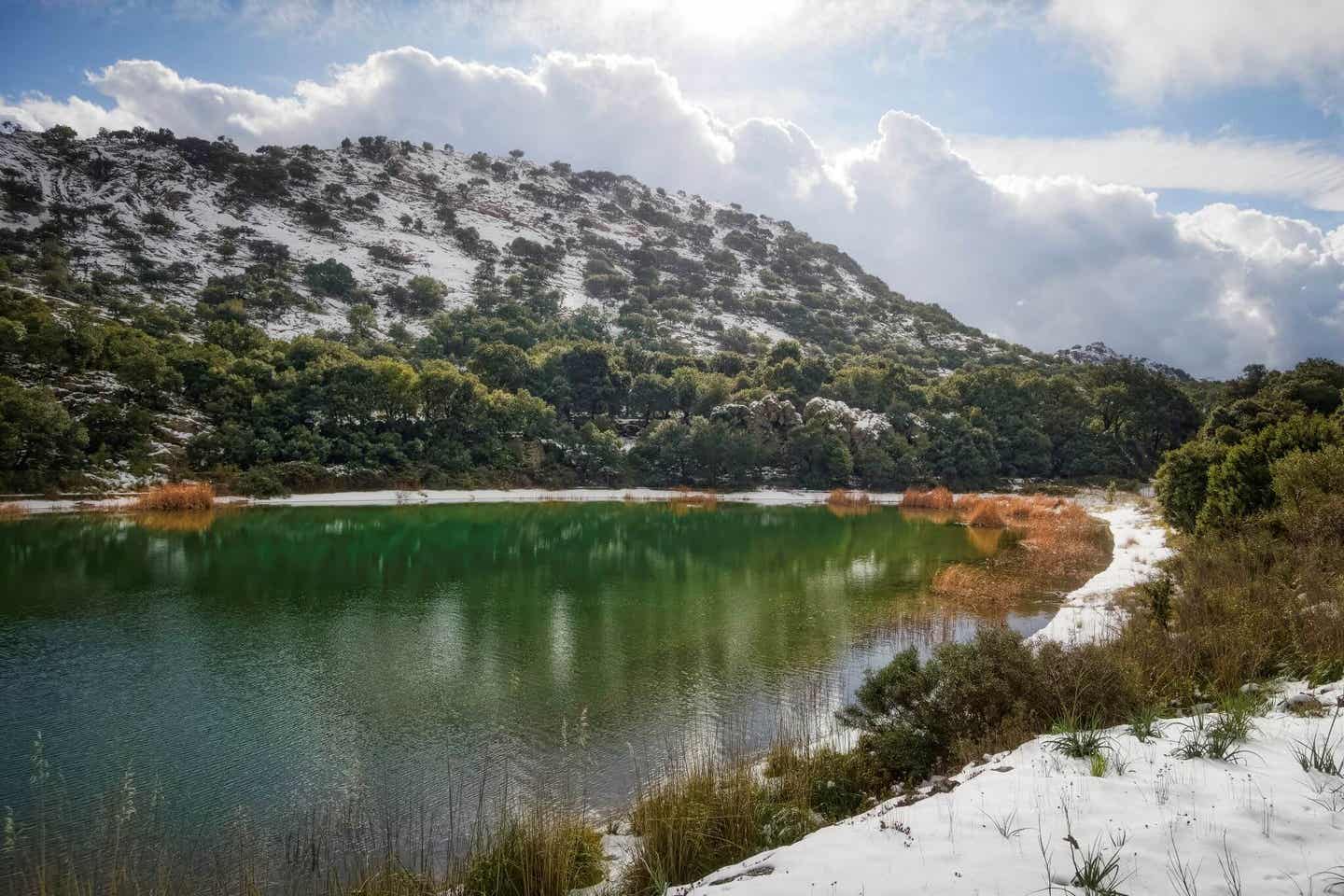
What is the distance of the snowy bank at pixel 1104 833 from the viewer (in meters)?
4.56

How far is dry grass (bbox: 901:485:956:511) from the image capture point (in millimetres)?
53906

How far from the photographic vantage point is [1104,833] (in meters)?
5.18

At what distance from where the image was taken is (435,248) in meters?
120

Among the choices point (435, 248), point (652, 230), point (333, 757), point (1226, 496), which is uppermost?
point (652, 230)

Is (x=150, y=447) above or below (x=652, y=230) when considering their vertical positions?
below

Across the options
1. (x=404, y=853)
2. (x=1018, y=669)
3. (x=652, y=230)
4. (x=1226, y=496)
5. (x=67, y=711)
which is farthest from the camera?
(x=652, y=230)

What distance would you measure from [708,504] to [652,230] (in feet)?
419

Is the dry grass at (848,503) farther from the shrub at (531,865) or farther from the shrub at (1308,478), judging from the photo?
the shrub at (531,865)

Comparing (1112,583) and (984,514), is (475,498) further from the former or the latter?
(1112,583)

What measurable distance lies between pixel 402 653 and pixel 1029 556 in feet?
82.1

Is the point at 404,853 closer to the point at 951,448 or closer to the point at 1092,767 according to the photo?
the point at 1092,767

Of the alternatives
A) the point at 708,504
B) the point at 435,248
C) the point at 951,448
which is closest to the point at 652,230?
the point at 435,248

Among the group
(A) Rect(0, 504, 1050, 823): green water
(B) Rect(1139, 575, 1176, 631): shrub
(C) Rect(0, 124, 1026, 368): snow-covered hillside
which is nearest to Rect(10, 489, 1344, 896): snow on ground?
(A) Rect(0, 504, 1050, 823): green water

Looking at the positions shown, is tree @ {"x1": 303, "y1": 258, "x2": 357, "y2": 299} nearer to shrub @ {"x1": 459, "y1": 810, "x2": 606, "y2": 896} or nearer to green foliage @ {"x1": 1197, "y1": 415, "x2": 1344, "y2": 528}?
green foliage @ {"x1": 1197, "y1": 415, "x2": 1344, "y2": 528}
